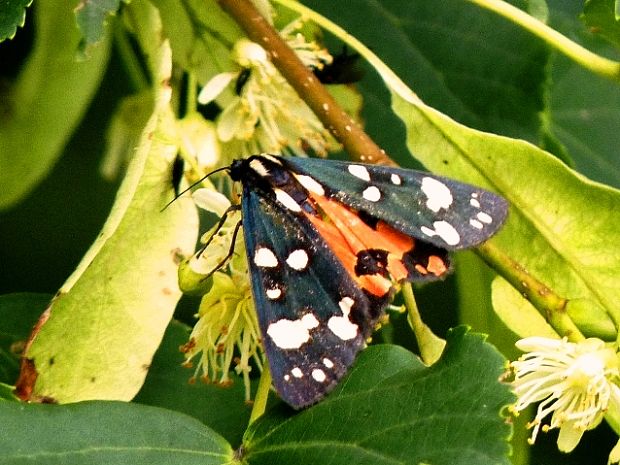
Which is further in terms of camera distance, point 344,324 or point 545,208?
point 545,208

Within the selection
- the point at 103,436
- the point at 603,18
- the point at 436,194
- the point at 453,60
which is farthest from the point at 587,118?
the point at 103,436

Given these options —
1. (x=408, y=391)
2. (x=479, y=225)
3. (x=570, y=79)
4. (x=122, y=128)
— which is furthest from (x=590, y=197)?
(x=570, y=79)

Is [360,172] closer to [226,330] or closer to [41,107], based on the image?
[226,330]

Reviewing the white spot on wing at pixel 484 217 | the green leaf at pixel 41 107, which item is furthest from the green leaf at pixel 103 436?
the green leaf at pixel 41 107

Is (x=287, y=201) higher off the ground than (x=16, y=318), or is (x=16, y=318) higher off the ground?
(x=287, y=201)

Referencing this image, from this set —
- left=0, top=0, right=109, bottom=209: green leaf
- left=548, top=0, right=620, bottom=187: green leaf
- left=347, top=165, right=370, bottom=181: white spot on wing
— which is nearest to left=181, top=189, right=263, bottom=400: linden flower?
left=347, top=165, right=370, bottom=181: white spot on wing

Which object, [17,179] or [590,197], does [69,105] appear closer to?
[17,179]

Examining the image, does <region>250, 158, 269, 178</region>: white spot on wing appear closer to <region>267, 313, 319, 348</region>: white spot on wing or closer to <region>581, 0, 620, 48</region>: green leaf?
<region>267, 313, 319, 348</region>: white spot on wing

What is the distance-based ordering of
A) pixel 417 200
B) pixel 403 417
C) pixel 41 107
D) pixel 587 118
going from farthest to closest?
pixel 587 118 < pixel 41 107 < pixel 417 200 < pixel 403 417
